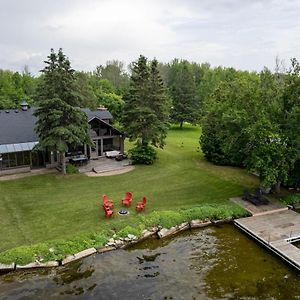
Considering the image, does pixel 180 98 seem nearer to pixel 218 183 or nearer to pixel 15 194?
pixel 218 183

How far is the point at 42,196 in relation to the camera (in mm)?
22625

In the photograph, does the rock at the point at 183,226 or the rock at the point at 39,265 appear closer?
the rock at the point at 39,265

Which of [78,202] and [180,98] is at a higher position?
[180,98]

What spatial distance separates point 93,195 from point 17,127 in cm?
1171

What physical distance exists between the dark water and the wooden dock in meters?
0.46

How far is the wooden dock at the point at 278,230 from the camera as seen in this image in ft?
51.9

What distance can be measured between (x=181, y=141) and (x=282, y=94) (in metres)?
24.0

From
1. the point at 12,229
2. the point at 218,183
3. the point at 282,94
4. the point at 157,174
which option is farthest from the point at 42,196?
the point at 282,94

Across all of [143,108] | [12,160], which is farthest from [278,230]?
[12,160]

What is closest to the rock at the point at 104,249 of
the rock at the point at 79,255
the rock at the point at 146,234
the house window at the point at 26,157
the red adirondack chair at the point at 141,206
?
the rock at the point at 79,255

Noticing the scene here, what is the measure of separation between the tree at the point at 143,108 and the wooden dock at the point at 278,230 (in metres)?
14.8

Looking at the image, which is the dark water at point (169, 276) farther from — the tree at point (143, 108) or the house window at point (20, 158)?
the tree at point (143, 108)

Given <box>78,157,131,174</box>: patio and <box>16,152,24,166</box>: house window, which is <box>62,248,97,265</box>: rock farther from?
<box>16,152,24,166</box>: house window

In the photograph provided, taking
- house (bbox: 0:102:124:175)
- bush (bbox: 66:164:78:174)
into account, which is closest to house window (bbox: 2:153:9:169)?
house (bbox: 0:102:124:175)
